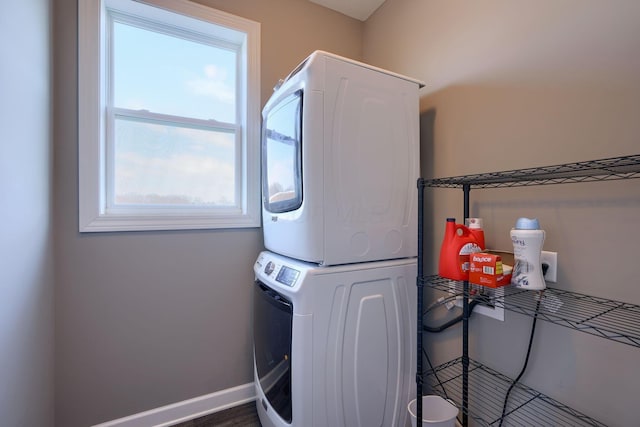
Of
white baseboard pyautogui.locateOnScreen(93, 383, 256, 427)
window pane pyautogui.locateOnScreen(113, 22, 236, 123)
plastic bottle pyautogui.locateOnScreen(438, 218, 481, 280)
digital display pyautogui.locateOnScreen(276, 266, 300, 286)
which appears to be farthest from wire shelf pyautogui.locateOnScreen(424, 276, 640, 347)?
window pane pyautogui.locateOnScreen(113, 22, 236, 123)

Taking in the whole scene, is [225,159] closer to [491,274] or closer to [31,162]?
[31,162]

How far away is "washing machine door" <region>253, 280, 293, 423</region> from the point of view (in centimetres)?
120

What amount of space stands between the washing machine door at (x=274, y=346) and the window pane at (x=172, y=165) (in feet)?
2.42

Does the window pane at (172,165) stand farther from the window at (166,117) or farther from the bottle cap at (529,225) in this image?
the bottle cap at (529,225)

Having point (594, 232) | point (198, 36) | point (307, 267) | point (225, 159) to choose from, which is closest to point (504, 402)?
point (594, 232)

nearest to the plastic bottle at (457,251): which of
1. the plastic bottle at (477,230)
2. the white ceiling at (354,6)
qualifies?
the plastic bottle at (477,230)

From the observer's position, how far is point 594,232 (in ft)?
3.13

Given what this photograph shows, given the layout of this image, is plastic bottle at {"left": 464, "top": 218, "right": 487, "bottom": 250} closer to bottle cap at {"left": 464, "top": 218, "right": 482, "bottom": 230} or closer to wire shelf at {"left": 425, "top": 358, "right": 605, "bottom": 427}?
bottle cap at {"left": 464, "top": 218, "right": 482, "bottom": 230}

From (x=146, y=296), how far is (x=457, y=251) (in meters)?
1.63

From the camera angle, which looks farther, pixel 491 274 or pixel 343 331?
pixel 343 331

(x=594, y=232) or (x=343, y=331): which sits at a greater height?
(x=594, y=232)

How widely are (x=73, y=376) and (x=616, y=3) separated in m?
2.74

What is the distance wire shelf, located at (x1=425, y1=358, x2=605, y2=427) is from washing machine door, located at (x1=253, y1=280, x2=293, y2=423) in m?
0.67

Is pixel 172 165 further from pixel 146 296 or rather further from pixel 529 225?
pixel 529 225
